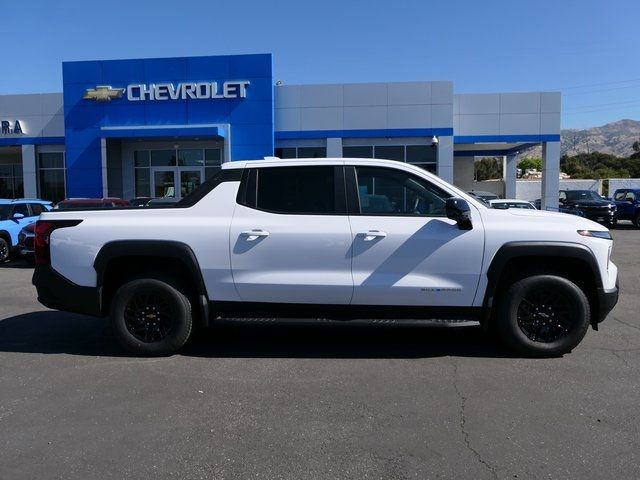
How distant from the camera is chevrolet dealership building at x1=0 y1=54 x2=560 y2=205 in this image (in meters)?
22.9

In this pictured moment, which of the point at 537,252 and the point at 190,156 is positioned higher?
the point at 190,156

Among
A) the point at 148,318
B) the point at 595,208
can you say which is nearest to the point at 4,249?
the point at 148,318

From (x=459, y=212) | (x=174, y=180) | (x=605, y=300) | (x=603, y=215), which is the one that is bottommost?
(x=605, y=300)

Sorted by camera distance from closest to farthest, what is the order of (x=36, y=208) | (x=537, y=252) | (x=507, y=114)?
(x=537, y=252)
(x=36, y=208)
(x=507, y=114)

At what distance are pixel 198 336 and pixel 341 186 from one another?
252 cm

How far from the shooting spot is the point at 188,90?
22953mm

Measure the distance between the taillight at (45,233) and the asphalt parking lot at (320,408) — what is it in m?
1.05

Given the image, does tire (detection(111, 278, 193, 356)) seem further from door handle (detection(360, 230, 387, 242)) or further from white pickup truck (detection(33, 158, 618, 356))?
door handle (detection(360, 230, 387, 242))

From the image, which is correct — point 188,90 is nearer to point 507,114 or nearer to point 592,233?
point 507,114

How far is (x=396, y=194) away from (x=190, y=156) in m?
20.8

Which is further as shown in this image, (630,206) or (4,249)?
(630,206)

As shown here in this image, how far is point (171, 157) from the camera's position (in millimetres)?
24859

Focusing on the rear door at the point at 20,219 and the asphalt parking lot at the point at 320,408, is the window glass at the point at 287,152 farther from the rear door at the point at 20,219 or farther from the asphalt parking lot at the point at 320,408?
the asphalt parking lot at the point at 320,408

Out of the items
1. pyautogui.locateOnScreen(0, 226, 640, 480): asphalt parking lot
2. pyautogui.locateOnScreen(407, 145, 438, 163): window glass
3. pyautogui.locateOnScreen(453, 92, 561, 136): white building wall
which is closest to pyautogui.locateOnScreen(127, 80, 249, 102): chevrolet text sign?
pyautogui.locateOnScreen(407, 145, 438, 163): window glass
